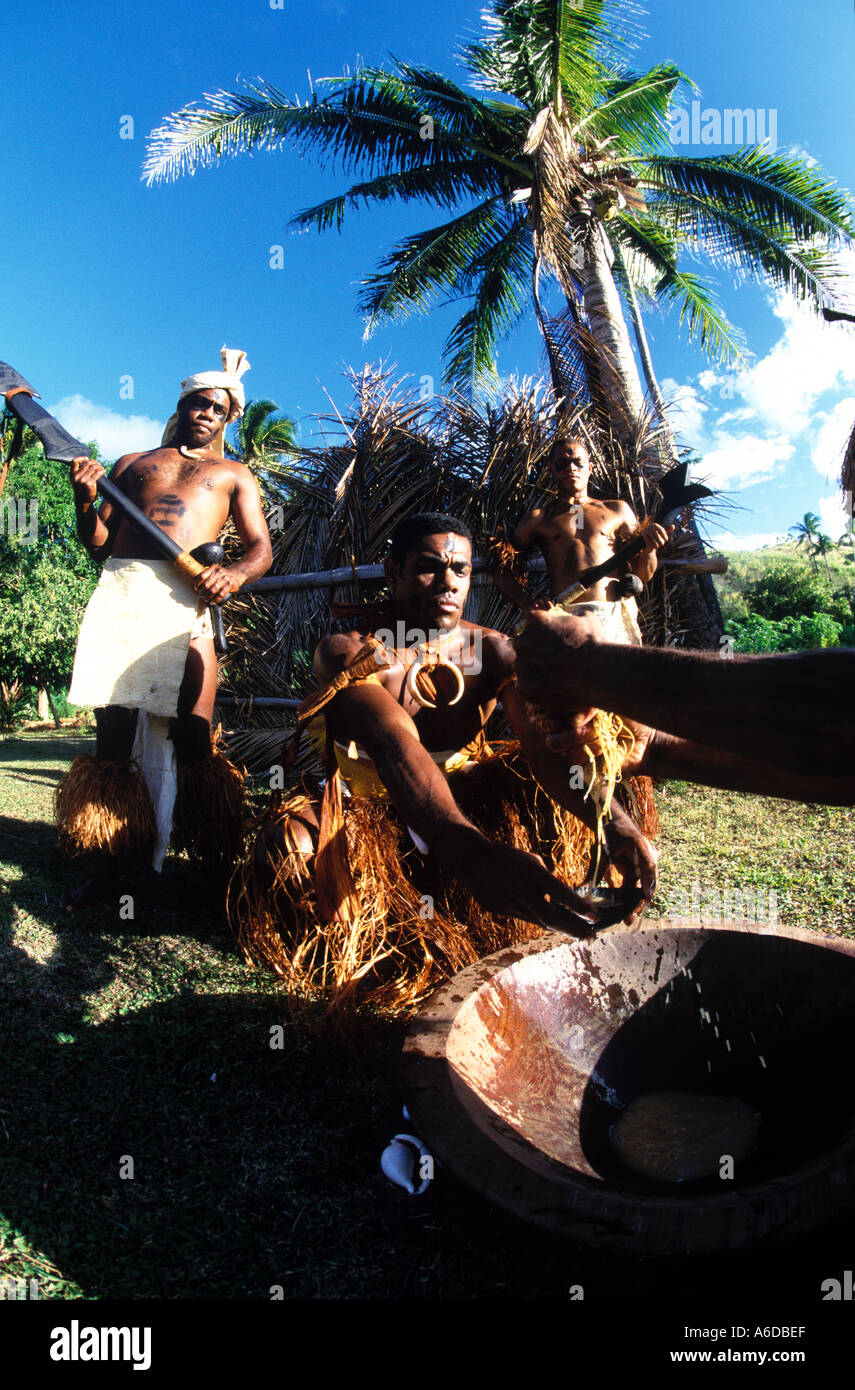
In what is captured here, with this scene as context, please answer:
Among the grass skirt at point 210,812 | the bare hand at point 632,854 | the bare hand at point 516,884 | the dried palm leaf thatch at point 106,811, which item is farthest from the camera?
the grass skirt at point 210,812

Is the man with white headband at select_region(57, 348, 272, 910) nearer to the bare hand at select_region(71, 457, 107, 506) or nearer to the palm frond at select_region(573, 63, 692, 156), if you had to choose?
the bare hand at select_region(71, 457, 107, 506)

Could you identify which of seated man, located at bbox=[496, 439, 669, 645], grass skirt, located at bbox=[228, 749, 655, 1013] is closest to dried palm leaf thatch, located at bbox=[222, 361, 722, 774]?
seated man, located at bbox=[496, 439, 669, 645]

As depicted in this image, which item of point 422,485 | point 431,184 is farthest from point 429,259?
point 422,485

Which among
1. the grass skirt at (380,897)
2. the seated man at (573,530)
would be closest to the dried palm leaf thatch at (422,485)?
the seated man at (573,530)

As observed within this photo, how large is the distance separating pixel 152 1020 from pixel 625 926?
1.43 m

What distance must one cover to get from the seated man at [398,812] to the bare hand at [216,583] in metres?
0.82

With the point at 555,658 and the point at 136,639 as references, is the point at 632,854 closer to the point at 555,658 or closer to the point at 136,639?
the point at 555,658

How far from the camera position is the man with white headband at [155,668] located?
3.20 meters

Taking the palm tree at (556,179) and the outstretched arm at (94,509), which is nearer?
the outstretched arm at (94,509)

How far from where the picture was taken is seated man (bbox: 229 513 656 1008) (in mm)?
2334

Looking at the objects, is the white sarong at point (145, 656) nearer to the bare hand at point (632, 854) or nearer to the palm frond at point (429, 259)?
the bare hand at point (632, 854)

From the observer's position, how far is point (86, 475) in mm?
3283

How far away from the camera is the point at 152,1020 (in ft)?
7.82

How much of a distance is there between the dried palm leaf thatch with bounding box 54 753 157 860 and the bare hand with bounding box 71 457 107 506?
1.15m
